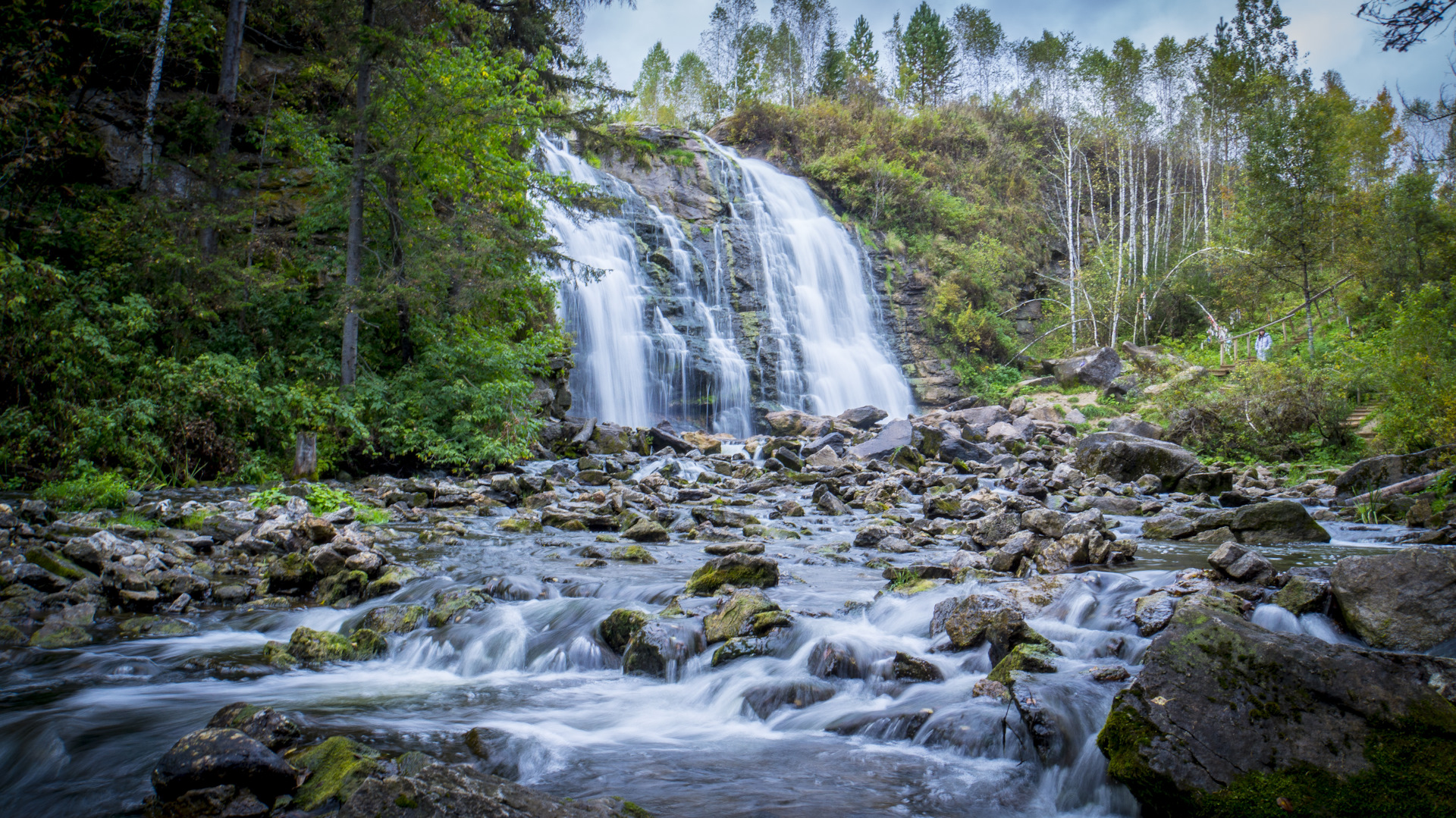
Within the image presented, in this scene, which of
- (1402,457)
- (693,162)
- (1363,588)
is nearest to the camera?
(1363,588)

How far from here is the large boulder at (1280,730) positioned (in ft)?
7.56

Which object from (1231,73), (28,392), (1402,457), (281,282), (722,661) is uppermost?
(1231,73)

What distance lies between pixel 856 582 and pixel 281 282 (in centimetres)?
970

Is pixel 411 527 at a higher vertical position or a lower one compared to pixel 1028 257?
lower

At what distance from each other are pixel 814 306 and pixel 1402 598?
23.6m

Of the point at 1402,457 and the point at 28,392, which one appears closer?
the point at 28,392

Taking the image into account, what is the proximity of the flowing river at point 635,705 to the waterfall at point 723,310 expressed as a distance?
13658 mm

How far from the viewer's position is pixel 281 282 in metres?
10.5

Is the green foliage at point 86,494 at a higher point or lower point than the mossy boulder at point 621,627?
higher

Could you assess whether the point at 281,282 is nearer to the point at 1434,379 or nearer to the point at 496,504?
the point at 496,504

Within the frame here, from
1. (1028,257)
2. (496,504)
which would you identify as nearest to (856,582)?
(496,504)

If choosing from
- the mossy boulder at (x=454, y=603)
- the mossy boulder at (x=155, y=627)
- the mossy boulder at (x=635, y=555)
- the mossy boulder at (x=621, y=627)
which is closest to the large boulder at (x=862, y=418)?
the mossy boulder at (x=635, y=555)

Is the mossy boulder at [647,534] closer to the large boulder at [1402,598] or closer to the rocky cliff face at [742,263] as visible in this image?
the large boulder at [1402,598]

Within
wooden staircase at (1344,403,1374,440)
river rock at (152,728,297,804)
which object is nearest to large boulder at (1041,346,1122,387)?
wooden staircase at (1344,403,1374,440)
